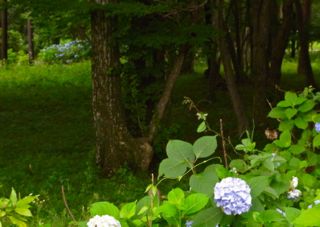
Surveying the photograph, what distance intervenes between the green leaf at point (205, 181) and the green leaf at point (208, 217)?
0.08 metres

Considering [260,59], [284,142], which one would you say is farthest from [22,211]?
[260,59]

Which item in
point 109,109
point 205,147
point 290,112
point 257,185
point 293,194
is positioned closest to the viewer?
point 257,185

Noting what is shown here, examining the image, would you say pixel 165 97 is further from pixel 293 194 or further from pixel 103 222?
pixel 103 222

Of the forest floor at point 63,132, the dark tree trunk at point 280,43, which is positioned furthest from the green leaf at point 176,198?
the dark tree trunk at point 280,43

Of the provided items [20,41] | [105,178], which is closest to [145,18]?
[105,178]

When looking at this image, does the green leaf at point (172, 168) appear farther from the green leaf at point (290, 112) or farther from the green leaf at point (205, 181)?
the green leaf at point (290, 112)

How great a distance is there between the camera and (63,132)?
11.9m

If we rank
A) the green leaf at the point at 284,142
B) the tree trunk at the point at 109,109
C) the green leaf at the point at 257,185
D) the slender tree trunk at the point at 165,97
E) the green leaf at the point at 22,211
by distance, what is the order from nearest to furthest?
1. the green leaf at the point at 257,185
2. the green leaf at the point at 22,211
3. the green leaf at the point at 284,142
4. the tree trunk at the point at 109,109
5. the slender tree trunk at the point at 165,97

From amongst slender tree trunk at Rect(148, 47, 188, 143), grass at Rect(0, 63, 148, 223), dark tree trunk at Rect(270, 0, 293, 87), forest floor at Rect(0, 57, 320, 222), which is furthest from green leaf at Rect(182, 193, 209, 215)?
dark tree trunk at Rect(270, 0, 293, 87)

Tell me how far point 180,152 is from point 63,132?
32.4ft

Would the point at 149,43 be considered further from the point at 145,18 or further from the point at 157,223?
the point at 157,223

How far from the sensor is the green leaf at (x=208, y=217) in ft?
6.35

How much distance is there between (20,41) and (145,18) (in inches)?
988

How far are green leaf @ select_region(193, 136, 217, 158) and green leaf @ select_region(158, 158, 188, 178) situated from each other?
6cm
